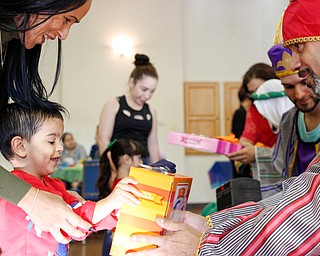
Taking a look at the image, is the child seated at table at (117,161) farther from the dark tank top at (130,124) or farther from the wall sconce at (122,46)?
the wall sconce at (122,46)

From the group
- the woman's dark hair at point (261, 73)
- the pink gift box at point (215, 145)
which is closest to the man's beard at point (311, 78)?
the pink gift box at point (215, 145)

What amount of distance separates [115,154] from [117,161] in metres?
0.06

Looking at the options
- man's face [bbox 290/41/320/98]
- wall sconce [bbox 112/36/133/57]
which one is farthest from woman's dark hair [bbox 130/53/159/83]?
wall sconce [bbox 112/36/133/57]

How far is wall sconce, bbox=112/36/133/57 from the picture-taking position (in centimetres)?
756

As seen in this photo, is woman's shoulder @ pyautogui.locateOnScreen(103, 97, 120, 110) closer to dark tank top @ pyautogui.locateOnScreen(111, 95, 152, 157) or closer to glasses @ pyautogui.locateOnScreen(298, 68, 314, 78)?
dark tank top @ pyautogui.locateOnScreen(111, 95, 152, 157)

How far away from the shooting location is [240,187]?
1810 mm

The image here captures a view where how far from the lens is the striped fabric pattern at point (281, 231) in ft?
3.17

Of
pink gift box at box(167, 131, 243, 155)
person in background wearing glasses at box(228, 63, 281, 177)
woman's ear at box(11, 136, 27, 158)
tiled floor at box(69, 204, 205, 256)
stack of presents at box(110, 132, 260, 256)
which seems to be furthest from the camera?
tiled floor at box(69, 204, 205, 256)

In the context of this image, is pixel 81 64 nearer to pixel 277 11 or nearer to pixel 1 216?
pixel 277 11

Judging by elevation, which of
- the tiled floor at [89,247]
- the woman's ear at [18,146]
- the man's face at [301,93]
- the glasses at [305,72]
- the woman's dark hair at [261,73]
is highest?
the woman's dark hair at [261,73]

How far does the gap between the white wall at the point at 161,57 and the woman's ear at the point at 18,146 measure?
19.8 feet

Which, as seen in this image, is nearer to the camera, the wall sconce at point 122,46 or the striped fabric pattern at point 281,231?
the striped fabric pattern at point 281,231

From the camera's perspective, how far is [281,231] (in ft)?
3.22

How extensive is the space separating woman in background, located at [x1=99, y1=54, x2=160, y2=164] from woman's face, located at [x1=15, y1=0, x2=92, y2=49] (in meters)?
1.74
